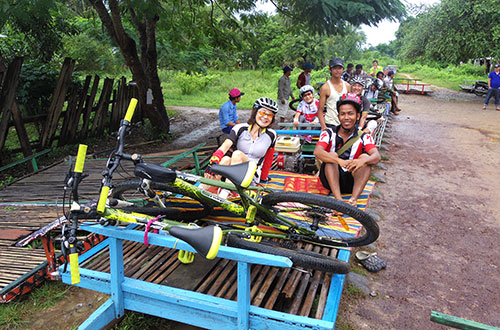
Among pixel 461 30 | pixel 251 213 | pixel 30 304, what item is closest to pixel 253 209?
pixel 251 213

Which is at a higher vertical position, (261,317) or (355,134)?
(355,134)

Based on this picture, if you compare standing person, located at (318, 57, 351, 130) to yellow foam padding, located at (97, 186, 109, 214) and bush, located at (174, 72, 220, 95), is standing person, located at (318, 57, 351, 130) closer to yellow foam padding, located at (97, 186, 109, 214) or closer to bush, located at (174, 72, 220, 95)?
yellow foam padding, located at (97, 186, 109, 214)

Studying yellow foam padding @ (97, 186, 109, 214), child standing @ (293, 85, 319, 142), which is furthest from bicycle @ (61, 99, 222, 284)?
child standing @ (293, 85, 319, 142)

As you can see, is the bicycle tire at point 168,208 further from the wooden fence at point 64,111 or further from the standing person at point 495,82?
the standing person at point 495,82

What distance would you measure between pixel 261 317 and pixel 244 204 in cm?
85

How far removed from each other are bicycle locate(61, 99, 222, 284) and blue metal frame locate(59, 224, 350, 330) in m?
0.11

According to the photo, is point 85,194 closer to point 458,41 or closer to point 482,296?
point 482,296

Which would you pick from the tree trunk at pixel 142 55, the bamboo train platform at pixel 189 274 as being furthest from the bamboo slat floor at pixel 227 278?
the tree trunk at pixel 142 55

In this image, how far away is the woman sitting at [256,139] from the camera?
12.5 ft

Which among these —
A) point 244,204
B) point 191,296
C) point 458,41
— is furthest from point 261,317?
point 458,41

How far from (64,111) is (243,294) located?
8.27m

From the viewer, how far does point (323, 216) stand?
318 cm

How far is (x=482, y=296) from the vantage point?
3.49 meters

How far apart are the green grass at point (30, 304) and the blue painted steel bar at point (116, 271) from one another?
1.06 meters
